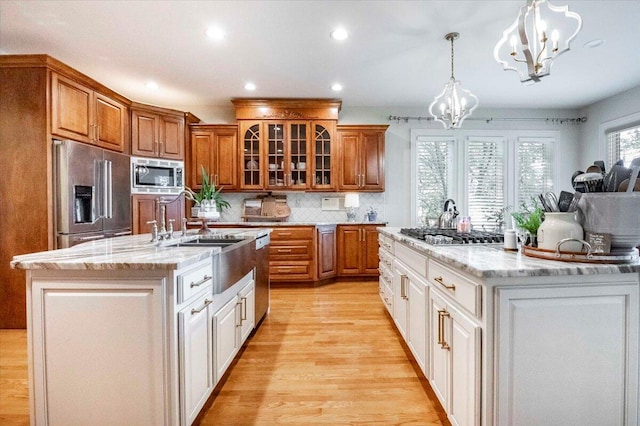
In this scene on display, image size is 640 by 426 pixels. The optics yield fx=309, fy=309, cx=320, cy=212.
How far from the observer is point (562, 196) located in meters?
1.36

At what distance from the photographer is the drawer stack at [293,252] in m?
4.30

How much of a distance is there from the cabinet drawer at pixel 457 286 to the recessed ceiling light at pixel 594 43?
3155mm

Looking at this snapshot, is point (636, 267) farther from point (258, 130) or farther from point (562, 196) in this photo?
point (258, 130)

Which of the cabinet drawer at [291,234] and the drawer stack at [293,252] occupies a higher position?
the cabinet drawer at [291,234]

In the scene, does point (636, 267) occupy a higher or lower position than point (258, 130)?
lower

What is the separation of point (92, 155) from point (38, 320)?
98.6 inches

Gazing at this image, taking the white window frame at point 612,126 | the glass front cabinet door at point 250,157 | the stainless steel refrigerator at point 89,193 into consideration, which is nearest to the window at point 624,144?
the white window frame at point 612,126

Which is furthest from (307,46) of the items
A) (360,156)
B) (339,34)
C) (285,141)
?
(360,156)

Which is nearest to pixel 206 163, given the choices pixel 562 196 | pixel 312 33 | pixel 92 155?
pixel 92 155

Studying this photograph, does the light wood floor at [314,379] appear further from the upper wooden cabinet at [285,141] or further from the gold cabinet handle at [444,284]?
the upper wooden cabinet at [285,141]

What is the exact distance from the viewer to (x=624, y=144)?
4.53 meters

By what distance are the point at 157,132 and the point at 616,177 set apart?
4688mm

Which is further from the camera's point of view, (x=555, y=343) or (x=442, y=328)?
(x=442, y=328)

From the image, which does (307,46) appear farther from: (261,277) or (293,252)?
(293,252)
